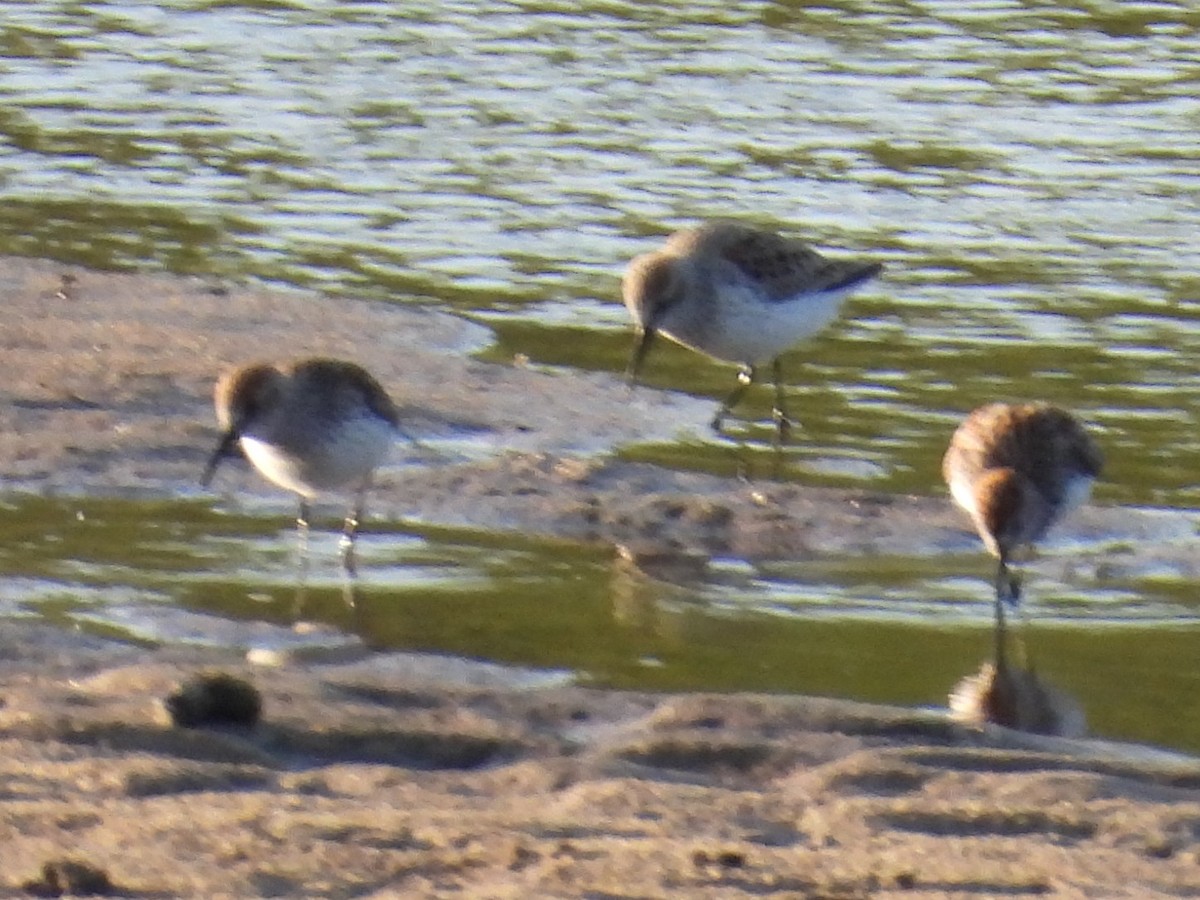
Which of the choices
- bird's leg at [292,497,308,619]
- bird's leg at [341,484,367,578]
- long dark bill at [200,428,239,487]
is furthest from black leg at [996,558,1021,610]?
long dark bill at [200,428,239,487]

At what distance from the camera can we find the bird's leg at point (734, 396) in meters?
12.2

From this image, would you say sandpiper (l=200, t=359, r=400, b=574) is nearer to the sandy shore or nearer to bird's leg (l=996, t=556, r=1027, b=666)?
the sandy shore

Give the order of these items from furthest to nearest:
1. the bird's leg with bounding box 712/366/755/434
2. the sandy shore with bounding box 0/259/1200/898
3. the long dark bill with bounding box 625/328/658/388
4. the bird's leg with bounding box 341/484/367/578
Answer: the long dark bill with bounding box 625/328/658/388
the bird's leg with bounding box 712/366/755/434
the bird's leg with bounding box 341/484/367/578
the sandy shore with bounding box 0/259/1200/898

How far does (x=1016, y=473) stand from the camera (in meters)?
9.34

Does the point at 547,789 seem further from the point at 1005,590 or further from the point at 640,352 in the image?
the point at 640,352

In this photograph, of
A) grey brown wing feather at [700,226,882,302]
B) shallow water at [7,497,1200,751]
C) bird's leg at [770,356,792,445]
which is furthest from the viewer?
grey brown wing feather at [700,226,882,302]

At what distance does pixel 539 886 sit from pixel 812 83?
14009 millimetres

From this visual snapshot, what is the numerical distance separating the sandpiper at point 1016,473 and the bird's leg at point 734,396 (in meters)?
2.02

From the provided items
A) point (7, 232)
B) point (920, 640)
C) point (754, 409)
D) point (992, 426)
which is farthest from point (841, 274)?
point (7, 232)

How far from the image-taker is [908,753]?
23.0ft

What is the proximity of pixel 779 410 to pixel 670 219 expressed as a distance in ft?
11.7

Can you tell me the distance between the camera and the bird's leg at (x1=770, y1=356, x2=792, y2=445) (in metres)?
11.9

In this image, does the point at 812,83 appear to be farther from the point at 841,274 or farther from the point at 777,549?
the point at 777,549

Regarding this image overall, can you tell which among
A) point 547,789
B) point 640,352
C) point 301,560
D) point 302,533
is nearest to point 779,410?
point 640,352
